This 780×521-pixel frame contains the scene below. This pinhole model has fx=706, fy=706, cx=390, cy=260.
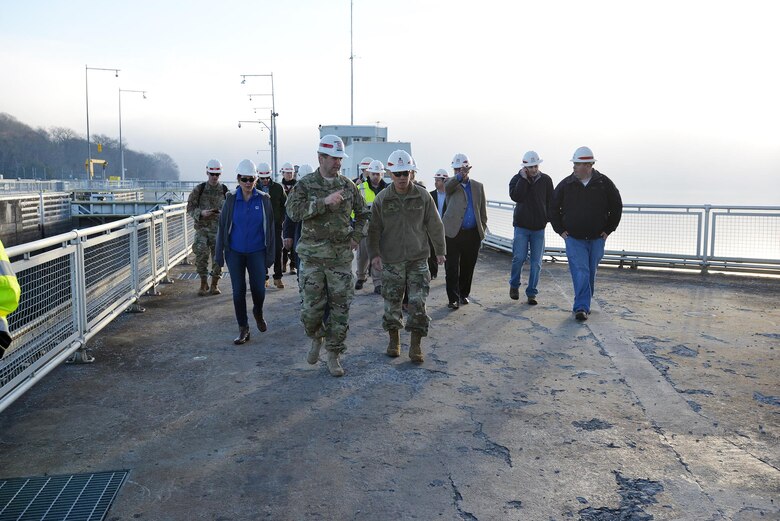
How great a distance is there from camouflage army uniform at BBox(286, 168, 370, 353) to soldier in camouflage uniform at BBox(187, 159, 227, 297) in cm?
469

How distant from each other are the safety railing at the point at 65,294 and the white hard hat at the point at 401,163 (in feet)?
9.76

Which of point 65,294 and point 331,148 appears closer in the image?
point 331,148

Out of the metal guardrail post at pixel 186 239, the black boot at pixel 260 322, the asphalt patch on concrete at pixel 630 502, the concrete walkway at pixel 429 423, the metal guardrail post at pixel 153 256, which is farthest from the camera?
the metal guardrail post at pixel 186 239

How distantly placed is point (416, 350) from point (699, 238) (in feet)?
28.9

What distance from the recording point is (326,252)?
20.0 ft

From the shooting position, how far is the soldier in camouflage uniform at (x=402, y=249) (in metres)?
6.63

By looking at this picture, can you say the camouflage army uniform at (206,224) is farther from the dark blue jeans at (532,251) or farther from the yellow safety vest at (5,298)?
the yellow safety vest at (5,298)

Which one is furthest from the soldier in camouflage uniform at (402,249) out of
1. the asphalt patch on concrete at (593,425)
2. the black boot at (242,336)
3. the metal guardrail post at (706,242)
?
the metal guardrail post at (706,242)

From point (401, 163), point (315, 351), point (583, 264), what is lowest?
point (315, 351)

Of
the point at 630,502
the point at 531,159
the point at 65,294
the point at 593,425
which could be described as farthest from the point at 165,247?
the point at 630,502

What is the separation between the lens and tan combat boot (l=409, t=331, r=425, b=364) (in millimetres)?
6582

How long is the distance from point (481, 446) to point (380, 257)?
2632 millimetres

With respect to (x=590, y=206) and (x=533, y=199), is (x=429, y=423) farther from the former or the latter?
(x=533, y=199)

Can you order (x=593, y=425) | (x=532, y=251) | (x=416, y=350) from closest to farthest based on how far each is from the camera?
(x=593, y=425) → (x=416, y=350) → (x=532, y=251)
